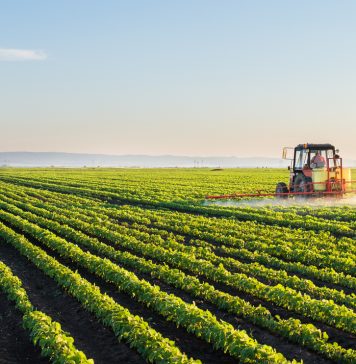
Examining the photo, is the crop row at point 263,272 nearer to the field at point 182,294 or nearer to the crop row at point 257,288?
the field at point 182,294

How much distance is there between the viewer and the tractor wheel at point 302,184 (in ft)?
79.4

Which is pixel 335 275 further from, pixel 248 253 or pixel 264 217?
pixel 264 217

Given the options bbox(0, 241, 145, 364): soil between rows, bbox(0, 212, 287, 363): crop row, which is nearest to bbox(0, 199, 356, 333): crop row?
bbox(0, 212, 287, 363): crop row

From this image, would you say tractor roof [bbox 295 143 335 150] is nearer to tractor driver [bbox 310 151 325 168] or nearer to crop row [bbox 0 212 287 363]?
tractor driver [bbox 310 151 325 168]

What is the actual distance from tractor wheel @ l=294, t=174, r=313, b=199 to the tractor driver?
70cm

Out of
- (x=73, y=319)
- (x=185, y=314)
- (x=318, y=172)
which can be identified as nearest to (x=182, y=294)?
(x=185, y=314)

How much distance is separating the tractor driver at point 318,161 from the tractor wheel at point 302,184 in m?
0.70

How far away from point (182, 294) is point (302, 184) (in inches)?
624

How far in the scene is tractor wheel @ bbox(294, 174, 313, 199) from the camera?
24.2 m

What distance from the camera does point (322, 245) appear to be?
14.4m

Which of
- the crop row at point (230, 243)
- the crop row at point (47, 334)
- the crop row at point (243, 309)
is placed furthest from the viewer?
the crop row at point (230, 243)

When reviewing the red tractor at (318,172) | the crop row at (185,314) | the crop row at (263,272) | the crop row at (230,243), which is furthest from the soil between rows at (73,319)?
the red tractor at (318,172)

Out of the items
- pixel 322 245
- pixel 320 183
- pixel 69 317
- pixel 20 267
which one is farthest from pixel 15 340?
pixel 320 183

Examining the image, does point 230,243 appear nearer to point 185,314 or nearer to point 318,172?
point 185,314
